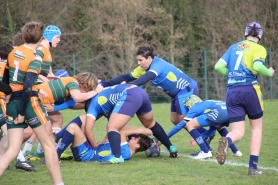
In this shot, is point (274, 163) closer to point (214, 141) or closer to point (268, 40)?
point (214, 141)

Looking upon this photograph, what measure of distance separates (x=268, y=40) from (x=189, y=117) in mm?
16772

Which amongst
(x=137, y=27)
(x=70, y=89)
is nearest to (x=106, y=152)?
(x=70, y=89)

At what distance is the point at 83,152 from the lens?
840cm

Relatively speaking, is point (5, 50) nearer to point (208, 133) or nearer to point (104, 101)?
point (104, 101)

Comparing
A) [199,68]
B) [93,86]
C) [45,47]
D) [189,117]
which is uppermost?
[45,47]

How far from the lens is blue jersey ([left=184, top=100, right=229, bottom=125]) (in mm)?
8648

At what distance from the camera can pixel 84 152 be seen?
8398 millimetres

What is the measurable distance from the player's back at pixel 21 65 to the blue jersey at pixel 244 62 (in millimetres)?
2501

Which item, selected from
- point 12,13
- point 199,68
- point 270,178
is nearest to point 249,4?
point 199,68

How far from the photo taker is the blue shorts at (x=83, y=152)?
27.4 ft

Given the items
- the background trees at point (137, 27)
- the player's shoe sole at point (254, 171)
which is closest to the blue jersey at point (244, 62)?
the player's shoe sole at point (254, 171)

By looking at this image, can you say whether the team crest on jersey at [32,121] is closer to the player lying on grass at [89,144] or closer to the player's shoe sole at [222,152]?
the player lying on grass at [89,144]

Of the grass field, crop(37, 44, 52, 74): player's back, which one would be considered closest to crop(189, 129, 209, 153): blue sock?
the grass field

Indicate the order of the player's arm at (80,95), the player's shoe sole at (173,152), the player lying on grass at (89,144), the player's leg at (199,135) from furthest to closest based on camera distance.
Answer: the player's shoe sole at (173,152), the player's leg at (199,135), the player lying on grass at (89,144), the player's arm at (80,95)
